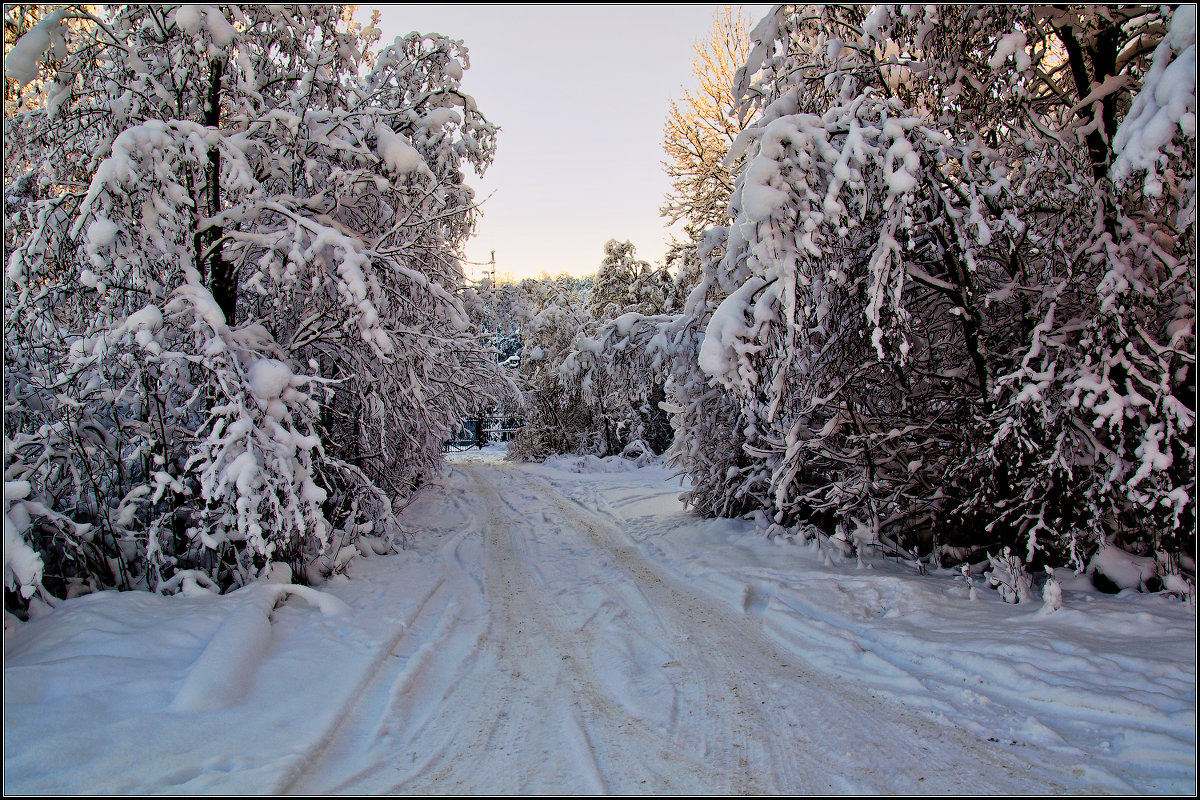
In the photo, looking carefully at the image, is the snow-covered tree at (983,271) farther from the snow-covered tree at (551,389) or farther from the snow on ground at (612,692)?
the snow-covered tree at (551,389)

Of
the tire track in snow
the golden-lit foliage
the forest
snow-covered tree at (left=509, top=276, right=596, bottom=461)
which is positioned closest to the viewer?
the tire track in snow

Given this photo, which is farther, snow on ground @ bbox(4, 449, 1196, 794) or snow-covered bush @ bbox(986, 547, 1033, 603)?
snow-covered bush @ bbox(986, 547, 1033, 603)

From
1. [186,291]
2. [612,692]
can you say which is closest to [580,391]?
[186,291]

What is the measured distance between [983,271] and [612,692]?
198 inches

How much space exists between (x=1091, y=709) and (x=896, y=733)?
1082mm

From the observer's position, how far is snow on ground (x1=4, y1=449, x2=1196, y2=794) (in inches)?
110

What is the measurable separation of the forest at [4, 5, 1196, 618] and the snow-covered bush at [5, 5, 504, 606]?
0.13 ft

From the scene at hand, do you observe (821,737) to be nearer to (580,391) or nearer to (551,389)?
(580,391)

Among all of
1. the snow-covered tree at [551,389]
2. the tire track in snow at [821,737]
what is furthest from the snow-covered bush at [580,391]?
A: the tire track in snow at [821,737]

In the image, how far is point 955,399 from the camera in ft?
17.9

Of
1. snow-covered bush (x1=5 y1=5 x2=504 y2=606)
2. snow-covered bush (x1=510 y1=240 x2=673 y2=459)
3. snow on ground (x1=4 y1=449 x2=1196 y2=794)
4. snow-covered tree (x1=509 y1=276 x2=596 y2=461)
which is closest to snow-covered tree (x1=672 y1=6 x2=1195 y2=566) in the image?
snow on ground (x1=4 y1=449 x2=1196 y2=794)

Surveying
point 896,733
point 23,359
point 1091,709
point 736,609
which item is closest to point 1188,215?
point 1091,709

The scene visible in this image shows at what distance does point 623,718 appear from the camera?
3467mm

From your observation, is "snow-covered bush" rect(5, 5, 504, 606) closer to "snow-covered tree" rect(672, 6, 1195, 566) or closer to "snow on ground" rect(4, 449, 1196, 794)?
"snow on ground" rect(4, 449, 1196, 794)
